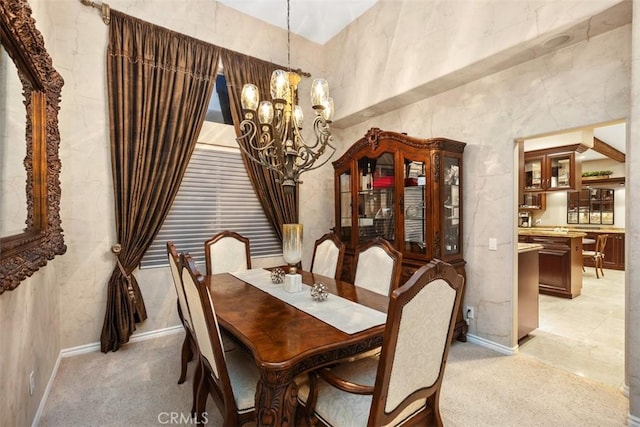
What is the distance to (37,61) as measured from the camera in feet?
6.03

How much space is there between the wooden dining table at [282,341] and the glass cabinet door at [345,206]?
75.4 inches

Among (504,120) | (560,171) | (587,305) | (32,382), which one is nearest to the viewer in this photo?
(32,382)

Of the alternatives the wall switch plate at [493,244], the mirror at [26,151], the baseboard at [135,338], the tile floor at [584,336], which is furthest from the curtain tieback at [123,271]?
the tile floor at [584,336]

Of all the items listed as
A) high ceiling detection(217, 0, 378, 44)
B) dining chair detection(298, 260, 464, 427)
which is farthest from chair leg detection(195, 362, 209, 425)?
high ceiling detection(217, 0, 378, 44)

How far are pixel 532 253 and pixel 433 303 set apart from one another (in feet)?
9.23

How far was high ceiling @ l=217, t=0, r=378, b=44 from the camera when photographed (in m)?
3.52

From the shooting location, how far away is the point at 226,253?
308 cm

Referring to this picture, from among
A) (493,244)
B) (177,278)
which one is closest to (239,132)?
(177,278)

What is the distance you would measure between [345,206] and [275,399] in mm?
2907

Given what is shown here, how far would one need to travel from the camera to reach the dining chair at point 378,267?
2285 millimetres

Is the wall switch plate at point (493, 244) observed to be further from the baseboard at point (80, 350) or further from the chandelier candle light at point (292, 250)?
the baseboard at point (80, 350)

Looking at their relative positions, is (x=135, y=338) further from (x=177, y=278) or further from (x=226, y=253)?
(x=177, y=278)

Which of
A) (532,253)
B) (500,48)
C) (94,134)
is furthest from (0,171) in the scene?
(532,253)

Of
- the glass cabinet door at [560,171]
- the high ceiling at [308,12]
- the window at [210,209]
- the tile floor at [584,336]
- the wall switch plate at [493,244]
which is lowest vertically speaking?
the tile floor at [584,336]
